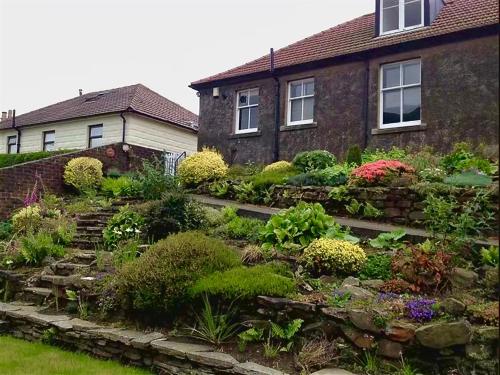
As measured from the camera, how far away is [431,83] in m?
13.9

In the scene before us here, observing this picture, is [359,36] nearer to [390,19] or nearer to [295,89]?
[390,19]

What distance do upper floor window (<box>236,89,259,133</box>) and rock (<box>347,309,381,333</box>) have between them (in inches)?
524

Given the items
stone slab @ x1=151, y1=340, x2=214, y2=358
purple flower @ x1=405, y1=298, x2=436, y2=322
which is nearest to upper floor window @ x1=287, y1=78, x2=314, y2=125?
purple flower @ x1=405, y1=298, x2=436, y2=322

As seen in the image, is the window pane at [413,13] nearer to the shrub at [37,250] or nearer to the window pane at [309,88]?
the window pane at [309,88]

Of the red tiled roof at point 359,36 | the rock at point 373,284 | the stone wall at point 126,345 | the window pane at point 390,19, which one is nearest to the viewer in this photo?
the stone wall at point 126,345

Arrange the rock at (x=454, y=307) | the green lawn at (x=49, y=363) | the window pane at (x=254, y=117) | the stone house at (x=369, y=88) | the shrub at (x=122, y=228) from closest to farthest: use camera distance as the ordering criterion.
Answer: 1. the rock at (x=454, y=307)
2. the green lawn at (x=49, y=363)
3. the shrub at (x=122, y=228)
4. the stone house at (x=369, y=88)
5. the window pane at (x=254, y=117)

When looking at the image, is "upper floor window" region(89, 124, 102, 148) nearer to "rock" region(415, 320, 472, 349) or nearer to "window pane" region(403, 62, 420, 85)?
"window pane" region(403, 62, 420, 85)

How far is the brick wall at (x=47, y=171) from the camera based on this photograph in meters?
13.7

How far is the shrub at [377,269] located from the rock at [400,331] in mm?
1585

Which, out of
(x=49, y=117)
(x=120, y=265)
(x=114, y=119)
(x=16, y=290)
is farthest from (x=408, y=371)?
(x=49, y=117)

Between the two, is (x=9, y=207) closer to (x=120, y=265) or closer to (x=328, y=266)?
(x=120, y=265)

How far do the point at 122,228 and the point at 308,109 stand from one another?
917 centimetres

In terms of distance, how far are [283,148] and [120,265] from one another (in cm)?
1020

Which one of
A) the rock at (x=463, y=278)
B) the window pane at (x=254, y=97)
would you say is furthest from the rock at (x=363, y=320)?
the window pane at (x=254, y=97)
